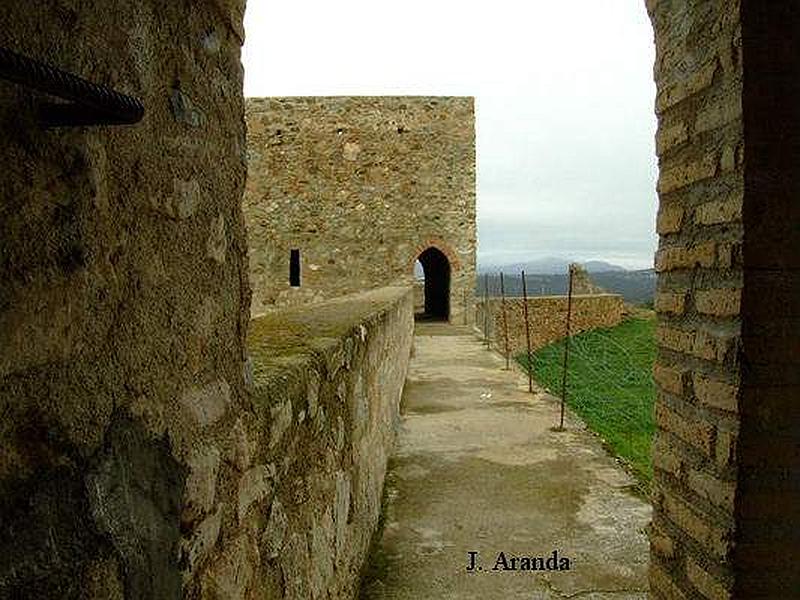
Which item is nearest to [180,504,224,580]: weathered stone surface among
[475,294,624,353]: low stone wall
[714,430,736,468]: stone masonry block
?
[714,430,736,468]: stone masonry block

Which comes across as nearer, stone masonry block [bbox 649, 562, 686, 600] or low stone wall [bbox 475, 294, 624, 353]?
stone masonry block [bbox 649, 562, 686, 600]

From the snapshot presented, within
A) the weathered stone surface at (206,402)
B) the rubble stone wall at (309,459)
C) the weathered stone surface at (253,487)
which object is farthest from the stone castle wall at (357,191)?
the weathered stone surface at (206,402)

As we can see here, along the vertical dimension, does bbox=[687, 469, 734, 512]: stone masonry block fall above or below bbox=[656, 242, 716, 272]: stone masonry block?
below

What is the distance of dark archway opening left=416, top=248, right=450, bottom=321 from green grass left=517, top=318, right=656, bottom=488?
294 centimetres

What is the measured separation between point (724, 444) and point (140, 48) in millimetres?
1877

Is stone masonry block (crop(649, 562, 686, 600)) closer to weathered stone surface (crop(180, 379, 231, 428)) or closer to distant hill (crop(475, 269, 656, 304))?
distant hill (crop(475, 269, 656, 304))

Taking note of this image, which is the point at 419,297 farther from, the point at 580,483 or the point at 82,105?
the point at 82,105

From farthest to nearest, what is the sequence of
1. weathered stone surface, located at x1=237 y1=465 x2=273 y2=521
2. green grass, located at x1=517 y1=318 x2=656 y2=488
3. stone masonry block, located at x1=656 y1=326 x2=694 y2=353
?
1. green grass, located at x1=517 y1=318 x2=656 y2=488
2. stone masonry block, located at x1=656 y1=326 x2=694 y2=353
3. weathered stone surface, located at x1=237 y1=465 x2=273 y2=521

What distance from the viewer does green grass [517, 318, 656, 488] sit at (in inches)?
359

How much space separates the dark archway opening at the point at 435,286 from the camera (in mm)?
20672

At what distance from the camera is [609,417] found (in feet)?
34.9

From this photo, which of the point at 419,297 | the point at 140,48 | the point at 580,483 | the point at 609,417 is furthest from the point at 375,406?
the point at 419,297

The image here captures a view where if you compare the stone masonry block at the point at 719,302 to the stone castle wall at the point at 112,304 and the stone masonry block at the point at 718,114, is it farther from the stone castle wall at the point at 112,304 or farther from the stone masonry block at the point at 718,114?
the stone castle wall at the point at 112,304

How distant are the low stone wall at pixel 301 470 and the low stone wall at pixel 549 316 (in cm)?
1530
